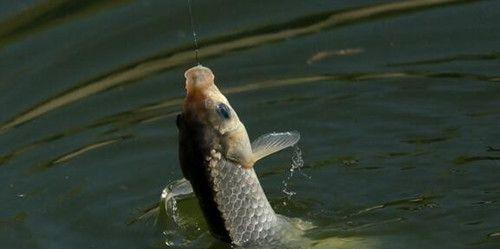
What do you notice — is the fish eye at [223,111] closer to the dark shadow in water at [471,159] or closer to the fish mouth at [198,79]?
the fish mouth at [198,79]

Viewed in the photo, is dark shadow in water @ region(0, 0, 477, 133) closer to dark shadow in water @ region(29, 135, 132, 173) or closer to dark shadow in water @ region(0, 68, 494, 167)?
dark shadow in water @ region(0, 68, 494, 167)

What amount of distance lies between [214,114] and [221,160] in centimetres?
20

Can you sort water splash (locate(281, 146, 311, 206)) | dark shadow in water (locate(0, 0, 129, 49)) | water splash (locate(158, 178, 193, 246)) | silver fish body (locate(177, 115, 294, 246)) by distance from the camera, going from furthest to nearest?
dark shadow in water (locate(0, 0, 129, 49)) → water splash (locate(281, 146, 311, 206)) → water splash (locate(158, 178, 193, 246)) → silver fish body (locate(177, 115, 294, 246))

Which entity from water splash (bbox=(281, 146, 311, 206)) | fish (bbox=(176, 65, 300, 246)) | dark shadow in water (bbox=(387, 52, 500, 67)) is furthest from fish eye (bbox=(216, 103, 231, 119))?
dark shadow in water (bbox=(387, 52, 500, 67))

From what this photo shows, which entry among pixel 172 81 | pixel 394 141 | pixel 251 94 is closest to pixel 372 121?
pixel 394 141

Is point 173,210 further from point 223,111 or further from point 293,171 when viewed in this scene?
point 223,111

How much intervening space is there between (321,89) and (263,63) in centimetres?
55

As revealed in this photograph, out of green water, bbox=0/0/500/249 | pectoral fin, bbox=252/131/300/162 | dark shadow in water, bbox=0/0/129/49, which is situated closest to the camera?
pectoral fin, bbox=252/131/300/162

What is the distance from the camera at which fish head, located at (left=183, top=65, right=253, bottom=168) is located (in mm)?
6867

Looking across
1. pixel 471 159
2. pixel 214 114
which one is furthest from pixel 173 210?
pixel 471 159

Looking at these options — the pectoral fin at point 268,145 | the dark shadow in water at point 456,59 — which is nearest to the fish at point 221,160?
the pectoral fin at point 268,145

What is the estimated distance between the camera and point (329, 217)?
746cm

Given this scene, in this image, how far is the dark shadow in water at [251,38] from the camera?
909 centimetres

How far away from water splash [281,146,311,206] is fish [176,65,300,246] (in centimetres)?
70
